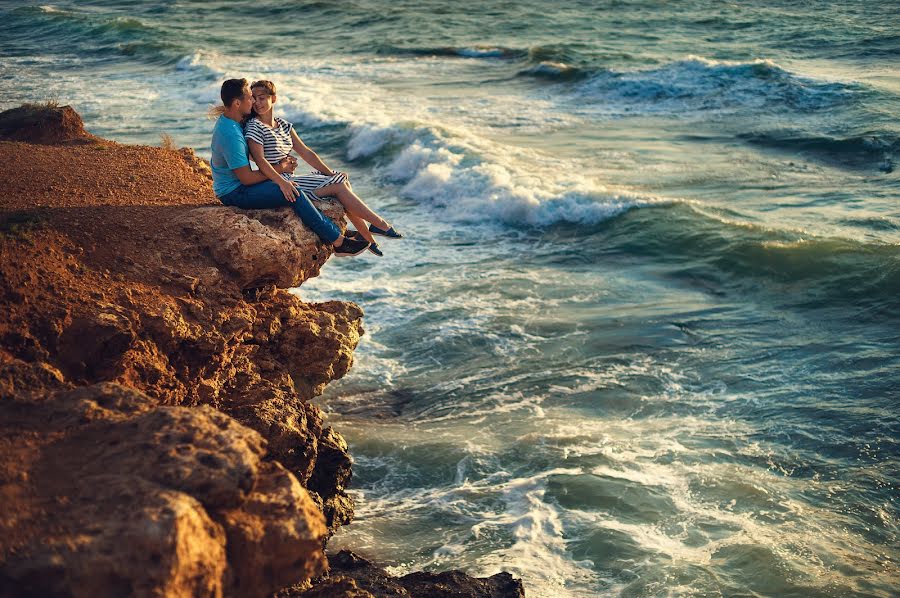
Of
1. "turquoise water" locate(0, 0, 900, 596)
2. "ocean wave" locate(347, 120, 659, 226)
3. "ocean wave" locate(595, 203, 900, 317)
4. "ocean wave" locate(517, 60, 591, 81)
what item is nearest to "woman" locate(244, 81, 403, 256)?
"turquoise water" locate(0, 0, 900, 596)

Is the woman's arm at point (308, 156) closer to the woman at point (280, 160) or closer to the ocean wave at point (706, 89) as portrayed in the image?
the woman at point (280, 160)

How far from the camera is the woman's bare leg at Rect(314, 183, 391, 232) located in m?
7.05

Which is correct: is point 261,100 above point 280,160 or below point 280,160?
above

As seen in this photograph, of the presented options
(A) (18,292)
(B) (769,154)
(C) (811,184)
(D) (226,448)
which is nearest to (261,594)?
(D) (226,448)

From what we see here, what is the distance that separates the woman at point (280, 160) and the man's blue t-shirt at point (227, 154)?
0.09m

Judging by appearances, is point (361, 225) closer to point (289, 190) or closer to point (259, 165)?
point (289, 190)

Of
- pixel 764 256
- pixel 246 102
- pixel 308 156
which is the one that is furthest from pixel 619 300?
pixel 246 102

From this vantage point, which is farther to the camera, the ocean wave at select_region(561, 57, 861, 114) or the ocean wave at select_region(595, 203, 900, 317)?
the ocean wave at select_region(561, 57, 861, 114)

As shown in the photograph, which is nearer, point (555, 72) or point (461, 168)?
point (461, 168)

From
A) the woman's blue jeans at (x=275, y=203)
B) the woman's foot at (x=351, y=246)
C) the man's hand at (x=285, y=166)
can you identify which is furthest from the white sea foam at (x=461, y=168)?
the woman's blue jeans at (x=275, y=203)

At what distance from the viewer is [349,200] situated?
23.2 ft

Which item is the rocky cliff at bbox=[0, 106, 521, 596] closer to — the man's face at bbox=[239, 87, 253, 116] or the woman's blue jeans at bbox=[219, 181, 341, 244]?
the woman's blue jeans at bbox=[219, 181, 341, 244]

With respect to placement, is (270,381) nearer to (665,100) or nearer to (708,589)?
(708,589)

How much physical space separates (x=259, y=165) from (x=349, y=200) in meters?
0.76
